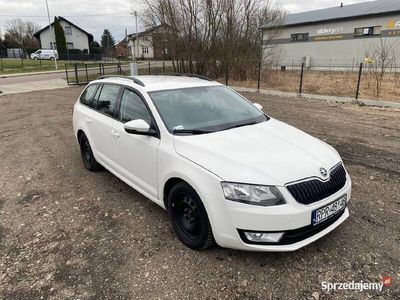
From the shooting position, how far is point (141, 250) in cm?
333

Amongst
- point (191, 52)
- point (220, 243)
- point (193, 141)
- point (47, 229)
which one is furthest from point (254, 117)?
point (191, 52)

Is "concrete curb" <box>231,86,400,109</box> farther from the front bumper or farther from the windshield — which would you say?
the front bumper

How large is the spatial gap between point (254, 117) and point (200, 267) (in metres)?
1.89

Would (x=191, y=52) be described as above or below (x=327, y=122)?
above

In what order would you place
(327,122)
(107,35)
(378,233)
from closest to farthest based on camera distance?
(378,233), (327,122), (107,35)

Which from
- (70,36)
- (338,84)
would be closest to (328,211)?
(338,84)

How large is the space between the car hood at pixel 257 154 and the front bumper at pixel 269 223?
20 cm

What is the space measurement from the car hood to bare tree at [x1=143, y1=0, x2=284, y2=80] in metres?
17.4

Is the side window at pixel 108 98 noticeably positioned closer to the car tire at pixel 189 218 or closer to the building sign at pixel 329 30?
the car tire at pixel 189 218

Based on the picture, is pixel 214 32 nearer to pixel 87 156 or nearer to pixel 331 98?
pixel 331 98

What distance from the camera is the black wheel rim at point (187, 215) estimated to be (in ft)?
10.3

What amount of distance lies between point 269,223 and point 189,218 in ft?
2.89

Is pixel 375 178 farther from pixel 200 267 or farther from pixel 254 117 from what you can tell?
pixel 200 267

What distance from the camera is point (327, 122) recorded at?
8852 mm
